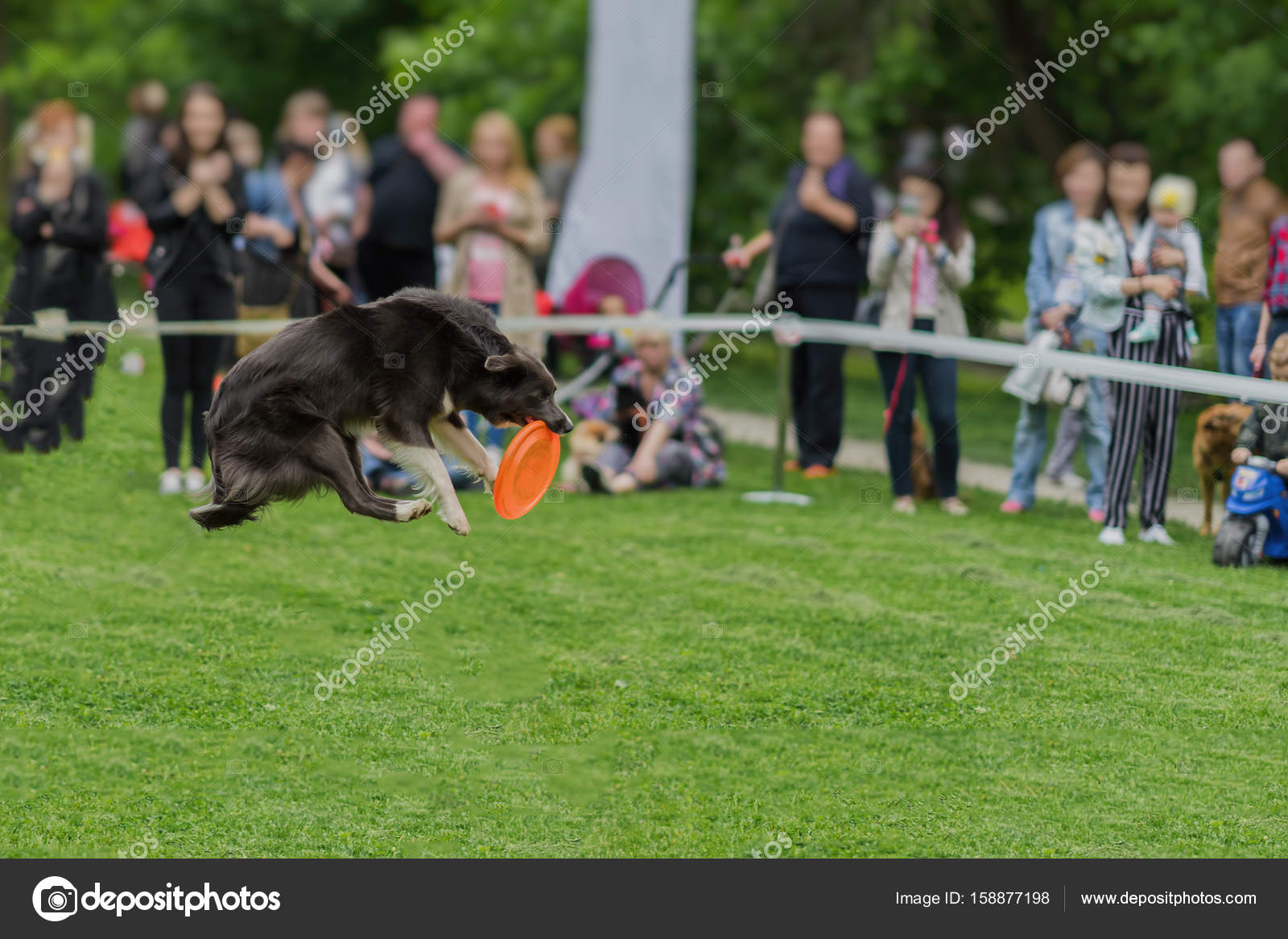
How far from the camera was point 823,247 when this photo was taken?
455 inches

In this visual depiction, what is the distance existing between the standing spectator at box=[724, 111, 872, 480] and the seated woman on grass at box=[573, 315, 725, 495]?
882 mm

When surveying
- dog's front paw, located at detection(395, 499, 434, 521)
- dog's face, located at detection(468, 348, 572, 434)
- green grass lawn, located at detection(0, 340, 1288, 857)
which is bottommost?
green grass lawn, located at detection(0, 340, 1288, 857)

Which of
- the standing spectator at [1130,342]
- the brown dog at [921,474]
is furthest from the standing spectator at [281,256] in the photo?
the standing spectator at [1130,342]

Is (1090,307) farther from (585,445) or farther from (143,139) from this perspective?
(143,139)

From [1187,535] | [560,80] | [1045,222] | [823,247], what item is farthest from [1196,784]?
[560,80]

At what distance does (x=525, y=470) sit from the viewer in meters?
5.32

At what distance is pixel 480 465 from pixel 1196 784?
9.78 ft

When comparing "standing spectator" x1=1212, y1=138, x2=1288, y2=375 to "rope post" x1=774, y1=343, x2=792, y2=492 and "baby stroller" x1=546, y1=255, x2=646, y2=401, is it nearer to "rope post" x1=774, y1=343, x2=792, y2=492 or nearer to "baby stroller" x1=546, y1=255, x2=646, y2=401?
"rope post" x1=774, y1=343, x2=792, y2=492

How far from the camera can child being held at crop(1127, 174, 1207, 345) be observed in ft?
30.6

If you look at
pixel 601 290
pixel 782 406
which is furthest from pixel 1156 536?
pixel 601 290

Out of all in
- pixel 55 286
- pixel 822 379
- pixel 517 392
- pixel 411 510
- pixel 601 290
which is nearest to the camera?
pixel 411 510

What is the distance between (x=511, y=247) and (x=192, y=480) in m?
2.62

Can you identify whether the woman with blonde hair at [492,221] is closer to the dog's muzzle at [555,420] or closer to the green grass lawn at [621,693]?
the green grass lawn at [621,693]

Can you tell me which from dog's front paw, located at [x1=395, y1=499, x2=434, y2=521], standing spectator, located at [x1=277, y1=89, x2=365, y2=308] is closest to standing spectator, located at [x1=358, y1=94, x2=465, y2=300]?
standing spectator, located at [x1=277, y1=89, x2=365, y2=308]
